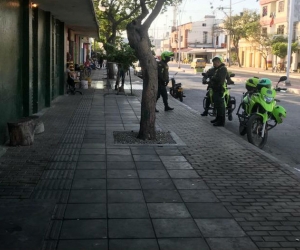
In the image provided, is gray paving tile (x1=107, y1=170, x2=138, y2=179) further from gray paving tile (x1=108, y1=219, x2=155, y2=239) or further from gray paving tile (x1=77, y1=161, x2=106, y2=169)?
gray paving tile (x1=108, y1=219, x2=155, y2=239)

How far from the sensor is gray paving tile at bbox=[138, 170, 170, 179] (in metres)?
6.63

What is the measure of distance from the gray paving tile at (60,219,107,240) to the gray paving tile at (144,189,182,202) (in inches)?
38.4

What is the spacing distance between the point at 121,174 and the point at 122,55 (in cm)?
1370

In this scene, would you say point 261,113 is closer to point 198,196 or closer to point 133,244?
point 198,196

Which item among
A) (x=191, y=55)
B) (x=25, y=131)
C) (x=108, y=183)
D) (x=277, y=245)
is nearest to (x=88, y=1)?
(x=25, y=131)

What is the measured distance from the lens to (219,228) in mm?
4727

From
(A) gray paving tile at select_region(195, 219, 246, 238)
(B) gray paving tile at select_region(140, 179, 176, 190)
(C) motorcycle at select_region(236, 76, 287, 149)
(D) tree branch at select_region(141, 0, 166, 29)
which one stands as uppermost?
(D) tree branch at select_region(141, 0, 166, 29)

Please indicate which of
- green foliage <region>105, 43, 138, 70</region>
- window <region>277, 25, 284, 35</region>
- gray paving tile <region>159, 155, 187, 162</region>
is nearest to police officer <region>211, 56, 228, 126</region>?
gray paving tile <region>159, 155, 187, 162</region>

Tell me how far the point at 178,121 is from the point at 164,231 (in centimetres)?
790

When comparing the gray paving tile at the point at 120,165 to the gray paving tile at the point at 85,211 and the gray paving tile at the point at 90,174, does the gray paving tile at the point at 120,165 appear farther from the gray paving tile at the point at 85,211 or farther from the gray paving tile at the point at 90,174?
the gray paving tile at the point at 85,211

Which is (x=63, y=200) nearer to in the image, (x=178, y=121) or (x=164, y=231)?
(x=164, y=231)

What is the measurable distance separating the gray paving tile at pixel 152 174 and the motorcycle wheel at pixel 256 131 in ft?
10.8

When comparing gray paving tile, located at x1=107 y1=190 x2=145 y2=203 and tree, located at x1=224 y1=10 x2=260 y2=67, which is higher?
tree, located at x1=224 y1=10 x2=260 y2=67

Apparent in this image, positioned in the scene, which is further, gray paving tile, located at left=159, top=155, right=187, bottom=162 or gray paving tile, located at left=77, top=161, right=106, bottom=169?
gray paving tile, located at left=159, top=155, right=187, bottom=162
